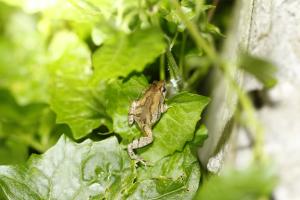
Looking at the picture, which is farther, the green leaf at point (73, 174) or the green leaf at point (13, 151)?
the green leaf at point (13, 151)

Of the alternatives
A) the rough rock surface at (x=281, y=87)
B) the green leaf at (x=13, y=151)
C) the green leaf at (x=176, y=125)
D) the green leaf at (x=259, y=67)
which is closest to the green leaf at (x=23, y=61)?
the green leaf at (x=13, y=151)

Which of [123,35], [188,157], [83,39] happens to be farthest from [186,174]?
[83,39]

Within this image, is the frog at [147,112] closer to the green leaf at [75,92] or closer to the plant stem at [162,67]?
the plant stem at [162,67]

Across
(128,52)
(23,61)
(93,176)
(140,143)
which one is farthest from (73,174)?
(23,61)

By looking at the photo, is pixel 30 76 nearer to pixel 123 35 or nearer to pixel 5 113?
pixel 5 113

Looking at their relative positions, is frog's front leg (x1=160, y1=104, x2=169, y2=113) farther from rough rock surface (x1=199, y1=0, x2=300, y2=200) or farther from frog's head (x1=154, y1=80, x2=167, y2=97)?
rough rock surface (x1=199, y1=0, x2=300, y2=200)

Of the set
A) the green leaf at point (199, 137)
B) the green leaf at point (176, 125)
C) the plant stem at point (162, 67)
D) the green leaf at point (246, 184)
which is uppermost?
the green leaf at point (246, 184)

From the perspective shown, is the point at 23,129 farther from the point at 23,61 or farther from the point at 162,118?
the point at 162,118
